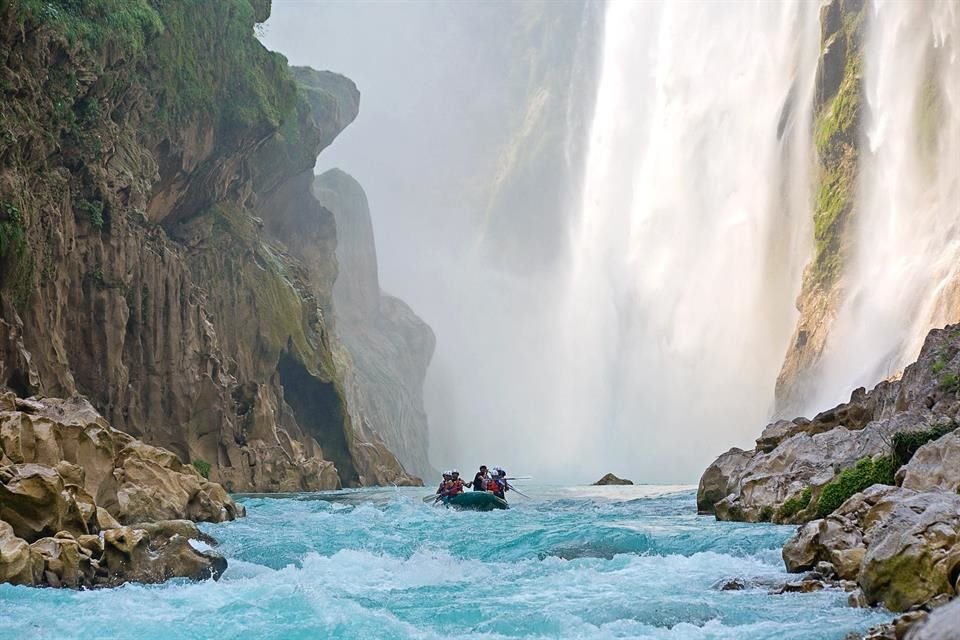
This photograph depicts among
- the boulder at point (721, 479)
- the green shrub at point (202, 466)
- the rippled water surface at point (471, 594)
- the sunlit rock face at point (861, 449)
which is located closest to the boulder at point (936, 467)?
the sunlit rock face at point (861, 449)

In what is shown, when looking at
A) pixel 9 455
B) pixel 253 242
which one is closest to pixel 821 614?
pixel 9 455

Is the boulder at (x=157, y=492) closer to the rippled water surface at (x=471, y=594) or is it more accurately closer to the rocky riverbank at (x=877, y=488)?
the rippled water surface at (x=471, y=594)

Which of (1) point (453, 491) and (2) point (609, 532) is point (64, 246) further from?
(2) point (609, 532)

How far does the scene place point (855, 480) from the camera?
1822 centimetres

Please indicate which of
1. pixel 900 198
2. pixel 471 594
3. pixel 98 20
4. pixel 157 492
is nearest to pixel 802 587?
pixel 471 594

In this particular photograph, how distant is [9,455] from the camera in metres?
16.2

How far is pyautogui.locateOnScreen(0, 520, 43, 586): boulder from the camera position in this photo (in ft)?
A: 40.9

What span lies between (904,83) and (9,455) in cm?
6139

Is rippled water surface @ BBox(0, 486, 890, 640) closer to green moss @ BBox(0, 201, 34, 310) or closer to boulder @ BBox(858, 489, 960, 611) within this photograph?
boulder @ BBox(858, 489, 960, 611)

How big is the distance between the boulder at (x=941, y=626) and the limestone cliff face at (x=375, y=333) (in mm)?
96354

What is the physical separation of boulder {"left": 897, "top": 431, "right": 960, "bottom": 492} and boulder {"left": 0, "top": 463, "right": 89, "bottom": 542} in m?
13.4

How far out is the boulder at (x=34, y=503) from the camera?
1385 centimetres

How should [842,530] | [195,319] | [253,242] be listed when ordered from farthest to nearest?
1. [253,242]
2. [195,319]
3. [842,530]

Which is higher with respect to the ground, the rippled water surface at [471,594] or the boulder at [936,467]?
the boulder at [936,467]
